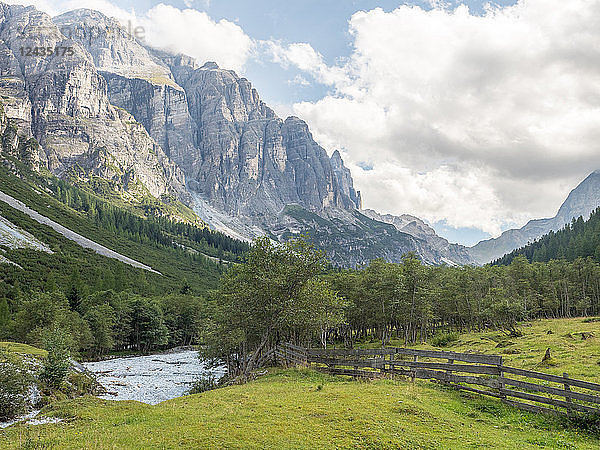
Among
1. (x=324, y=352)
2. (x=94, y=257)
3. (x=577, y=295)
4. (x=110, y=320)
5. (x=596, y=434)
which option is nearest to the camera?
(x=596, y=434)

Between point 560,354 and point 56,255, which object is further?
point 56,255

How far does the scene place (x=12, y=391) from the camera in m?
20.2

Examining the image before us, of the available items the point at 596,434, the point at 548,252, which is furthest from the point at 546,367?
the point at 548,252

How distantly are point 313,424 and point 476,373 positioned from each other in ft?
33.9

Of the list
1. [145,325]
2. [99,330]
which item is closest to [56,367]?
[99,330]

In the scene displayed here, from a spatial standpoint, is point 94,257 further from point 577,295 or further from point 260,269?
point 577,295

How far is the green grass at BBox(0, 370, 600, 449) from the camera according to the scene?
12852 millimetres

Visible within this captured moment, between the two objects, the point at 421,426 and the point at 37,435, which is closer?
the point at 421,426

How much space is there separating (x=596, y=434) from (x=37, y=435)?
22.6 metres

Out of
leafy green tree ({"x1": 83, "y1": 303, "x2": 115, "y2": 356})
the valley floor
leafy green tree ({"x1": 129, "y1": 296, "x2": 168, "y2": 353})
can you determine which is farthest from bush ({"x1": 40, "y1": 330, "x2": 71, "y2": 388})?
leafy green tree ({"x1": 129, "y1": 296, "x2": 168, "y2": 353})

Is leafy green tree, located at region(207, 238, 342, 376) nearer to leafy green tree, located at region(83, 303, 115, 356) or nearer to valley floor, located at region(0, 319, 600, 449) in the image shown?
valley floor, located at region(0, 319, 600, 449)

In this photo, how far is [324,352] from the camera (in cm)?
3016

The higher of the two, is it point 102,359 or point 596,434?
point 596,434

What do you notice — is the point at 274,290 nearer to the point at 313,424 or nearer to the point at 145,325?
the point at 313,424
